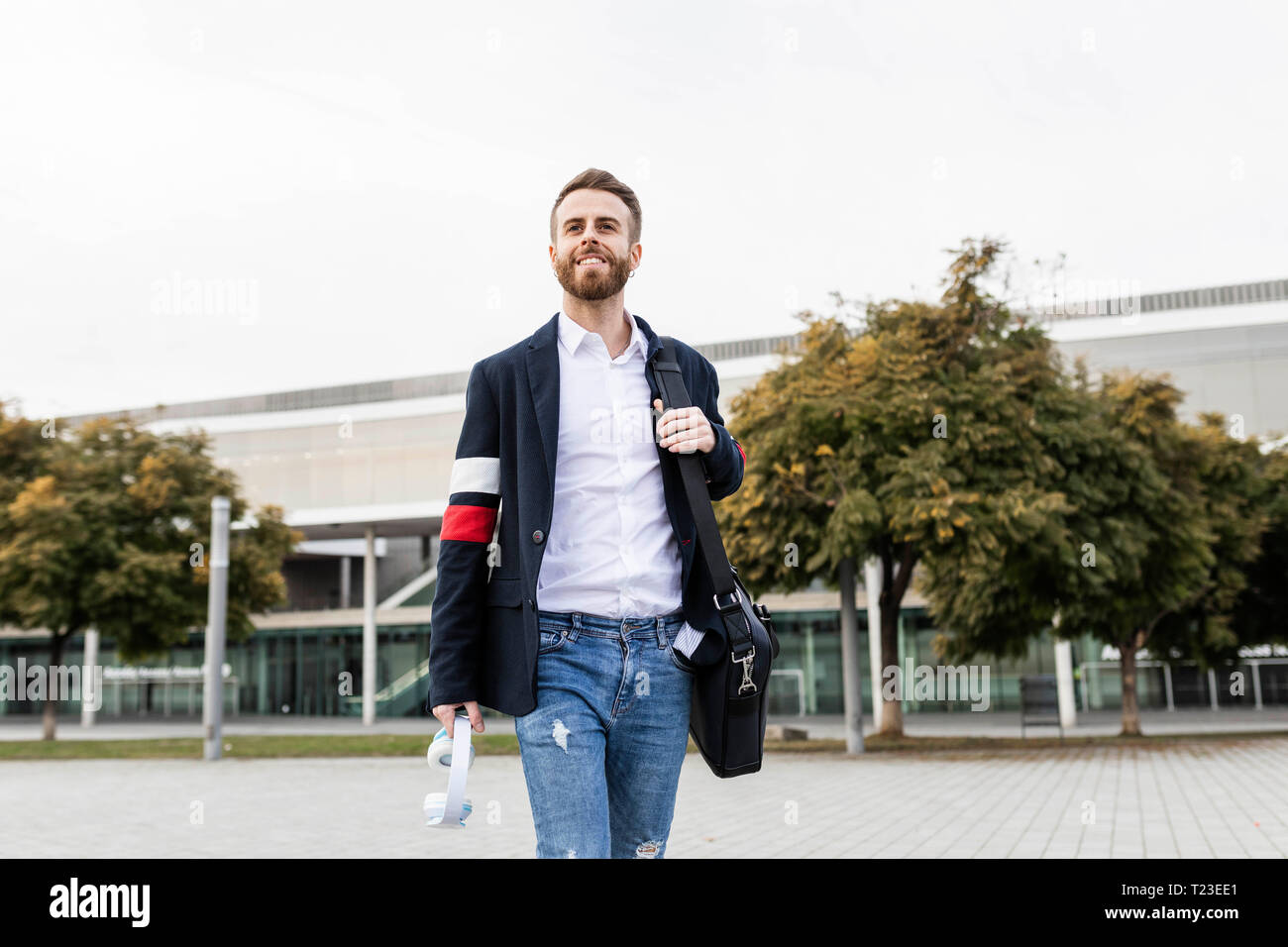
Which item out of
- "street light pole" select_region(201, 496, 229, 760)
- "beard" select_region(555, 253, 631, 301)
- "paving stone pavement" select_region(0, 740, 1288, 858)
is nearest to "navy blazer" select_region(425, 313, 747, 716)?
"beard" select_region(555, 253, 631, 301)

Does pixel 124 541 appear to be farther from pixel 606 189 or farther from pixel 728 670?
pixel 728 670

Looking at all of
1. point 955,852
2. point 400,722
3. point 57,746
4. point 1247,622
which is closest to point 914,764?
point 955,852

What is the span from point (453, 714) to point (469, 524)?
17.5 inches

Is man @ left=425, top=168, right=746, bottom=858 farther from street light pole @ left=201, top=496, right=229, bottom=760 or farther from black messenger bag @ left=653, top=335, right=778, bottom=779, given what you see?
street light pole @ left=201, top=496, right=229, bottom=760

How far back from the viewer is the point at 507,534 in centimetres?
285

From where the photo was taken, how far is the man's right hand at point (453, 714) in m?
2.76

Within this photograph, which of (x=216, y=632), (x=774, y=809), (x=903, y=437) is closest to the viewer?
(x=774, y=809)

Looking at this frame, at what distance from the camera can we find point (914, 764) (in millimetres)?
16625

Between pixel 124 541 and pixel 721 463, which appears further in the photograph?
pixel 124 541

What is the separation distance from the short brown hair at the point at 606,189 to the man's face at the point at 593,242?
0.06 ft

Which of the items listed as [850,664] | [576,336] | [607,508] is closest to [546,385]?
[576,336]

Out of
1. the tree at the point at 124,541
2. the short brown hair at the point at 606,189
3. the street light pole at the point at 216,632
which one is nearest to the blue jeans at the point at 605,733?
the short brown hair at the point at 606,189

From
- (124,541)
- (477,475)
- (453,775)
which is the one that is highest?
(124,541)

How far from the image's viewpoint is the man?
2.74 metres
